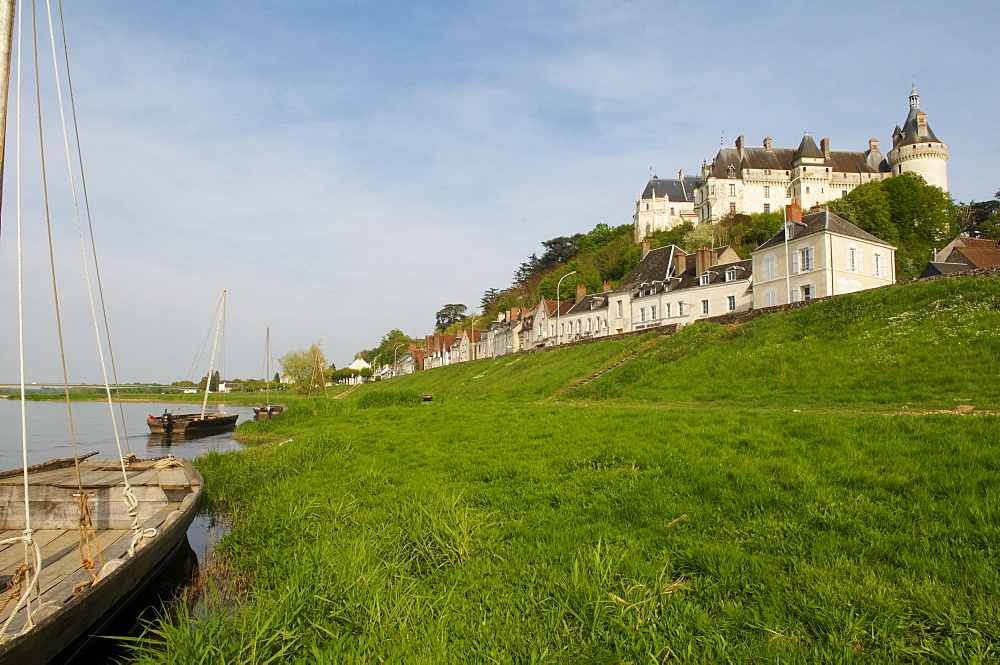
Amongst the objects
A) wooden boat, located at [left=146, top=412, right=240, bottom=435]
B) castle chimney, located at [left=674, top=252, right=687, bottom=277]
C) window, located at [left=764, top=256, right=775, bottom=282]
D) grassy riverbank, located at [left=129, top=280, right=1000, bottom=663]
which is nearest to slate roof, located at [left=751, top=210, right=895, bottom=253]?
window, located at [left=764, top=256, right=775, bottom=282]

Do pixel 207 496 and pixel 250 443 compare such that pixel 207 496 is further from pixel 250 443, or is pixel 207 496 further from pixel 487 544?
pixel 250 443

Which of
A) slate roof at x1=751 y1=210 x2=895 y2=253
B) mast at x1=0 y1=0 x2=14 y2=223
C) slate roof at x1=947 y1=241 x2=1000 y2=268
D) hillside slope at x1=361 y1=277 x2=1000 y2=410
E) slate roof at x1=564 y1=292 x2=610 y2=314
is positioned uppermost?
slate roof at x1=751 y1=210 x2=895 y2=253

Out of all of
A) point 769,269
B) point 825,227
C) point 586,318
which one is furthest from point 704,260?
point 586,318

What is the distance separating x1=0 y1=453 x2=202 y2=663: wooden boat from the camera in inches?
212

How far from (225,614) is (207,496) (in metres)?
9.42

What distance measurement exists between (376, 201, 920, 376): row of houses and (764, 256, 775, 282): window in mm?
73

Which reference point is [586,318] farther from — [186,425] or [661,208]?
[661,208]

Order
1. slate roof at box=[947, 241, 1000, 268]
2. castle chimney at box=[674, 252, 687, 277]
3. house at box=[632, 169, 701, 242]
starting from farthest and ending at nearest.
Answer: house at box=[632, 169, 701, 242]
castle chimney at box=[674, 252, 687, 277]
slate roof at box=[947, 241, 1000, 268]

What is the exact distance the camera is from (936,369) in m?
17.9

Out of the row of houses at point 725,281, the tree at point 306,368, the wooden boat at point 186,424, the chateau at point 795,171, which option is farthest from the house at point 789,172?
the wooden boat at point 186,424

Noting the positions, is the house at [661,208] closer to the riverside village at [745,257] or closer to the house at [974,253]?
the riverside village at [745,257]

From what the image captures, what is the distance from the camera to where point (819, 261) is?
126 ft

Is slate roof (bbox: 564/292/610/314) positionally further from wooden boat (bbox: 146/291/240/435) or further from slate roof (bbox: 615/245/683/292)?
wooden boat (bbox: 146/291/240/435)

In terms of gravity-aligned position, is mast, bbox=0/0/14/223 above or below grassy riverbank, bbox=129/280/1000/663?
above
